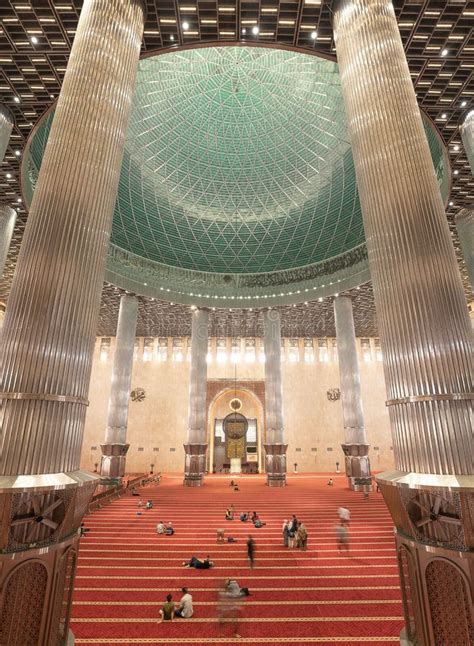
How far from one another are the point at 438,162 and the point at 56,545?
16983mm

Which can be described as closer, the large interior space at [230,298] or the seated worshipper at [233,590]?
the large interior space at [230,298]

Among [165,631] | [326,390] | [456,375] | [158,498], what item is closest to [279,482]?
[158,498]

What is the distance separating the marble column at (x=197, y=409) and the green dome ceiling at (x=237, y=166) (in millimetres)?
4614

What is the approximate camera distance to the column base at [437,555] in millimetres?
3990

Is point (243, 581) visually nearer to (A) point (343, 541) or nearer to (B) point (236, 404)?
(A) point (343, 541)

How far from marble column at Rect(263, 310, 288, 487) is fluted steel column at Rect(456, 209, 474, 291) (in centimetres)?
1207

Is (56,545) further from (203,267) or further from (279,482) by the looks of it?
(203,267)

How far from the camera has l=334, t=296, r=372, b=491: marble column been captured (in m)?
19.4

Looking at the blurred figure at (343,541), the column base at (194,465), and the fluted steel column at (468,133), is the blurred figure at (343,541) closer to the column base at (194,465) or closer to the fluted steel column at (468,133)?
the fluted steel column at (468,133)

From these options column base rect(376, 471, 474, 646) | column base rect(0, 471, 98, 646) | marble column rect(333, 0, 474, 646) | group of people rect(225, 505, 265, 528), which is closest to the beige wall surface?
group of people rect(225, 505, 265, 528)

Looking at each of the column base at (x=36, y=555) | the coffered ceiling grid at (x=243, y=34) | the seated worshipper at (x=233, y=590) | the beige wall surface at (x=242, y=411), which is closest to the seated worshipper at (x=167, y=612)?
the seated worshipper at (x=233, y=590)

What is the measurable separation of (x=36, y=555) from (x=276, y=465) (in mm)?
19319

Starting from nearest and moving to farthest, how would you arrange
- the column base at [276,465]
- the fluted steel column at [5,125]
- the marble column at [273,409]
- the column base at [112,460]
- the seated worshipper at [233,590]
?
1. the seated worshipper at [233,590]
2. the fluted steel column at [5,125]
3. the column base at [112,460]
4. the column base at [276,465]
5. the marble column at [273,409]

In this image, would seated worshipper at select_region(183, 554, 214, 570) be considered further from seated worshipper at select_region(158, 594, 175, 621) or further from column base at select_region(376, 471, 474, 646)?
column base at select_region(376, 471, 474, 646)
